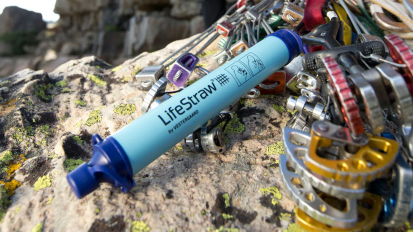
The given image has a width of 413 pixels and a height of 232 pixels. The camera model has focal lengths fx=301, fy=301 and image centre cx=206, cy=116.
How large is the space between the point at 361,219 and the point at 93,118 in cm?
93

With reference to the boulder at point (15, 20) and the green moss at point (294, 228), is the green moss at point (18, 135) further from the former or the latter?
the boulder at point (15, 20)

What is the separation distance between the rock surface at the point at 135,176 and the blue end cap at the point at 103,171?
8 centimetres

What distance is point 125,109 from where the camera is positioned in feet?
3.84

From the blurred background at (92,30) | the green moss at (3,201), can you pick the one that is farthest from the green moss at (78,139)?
the blurred background at (92,30)

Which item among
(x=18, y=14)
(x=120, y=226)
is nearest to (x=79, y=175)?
(x=120, y=226)

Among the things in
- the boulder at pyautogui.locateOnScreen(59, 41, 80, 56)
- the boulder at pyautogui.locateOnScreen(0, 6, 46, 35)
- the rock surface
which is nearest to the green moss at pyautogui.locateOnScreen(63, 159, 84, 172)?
the rock surface

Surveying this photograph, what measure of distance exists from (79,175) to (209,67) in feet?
2.83

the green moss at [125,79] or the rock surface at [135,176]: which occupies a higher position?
the rock surface at [135,176]

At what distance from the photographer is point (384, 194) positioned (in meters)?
0.73

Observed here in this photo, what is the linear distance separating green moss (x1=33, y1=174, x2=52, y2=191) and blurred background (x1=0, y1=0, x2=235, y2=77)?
461 cm

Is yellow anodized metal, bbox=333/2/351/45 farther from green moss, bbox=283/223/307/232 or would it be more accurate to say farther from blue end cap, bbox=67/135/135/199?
blue end cap, bbox=67/135/135/199

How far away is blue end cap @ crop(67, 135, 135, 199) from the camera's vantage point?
72 cm

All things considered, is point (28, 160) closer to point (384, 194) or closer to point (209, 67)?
point (209, 67)

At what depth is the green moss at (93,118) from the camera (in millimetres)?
1118
